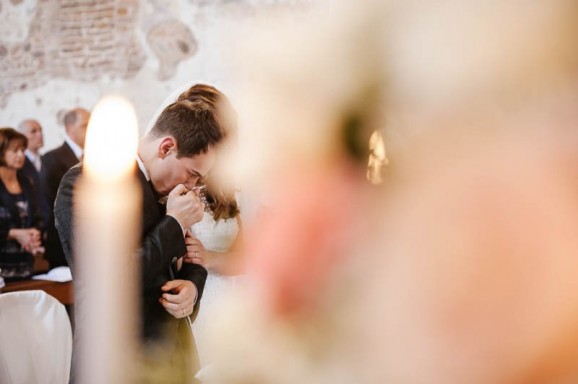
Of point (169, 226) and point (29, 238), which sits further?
point (29, 238)

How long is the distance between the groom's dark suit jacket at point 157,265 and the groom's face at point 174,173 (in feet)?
0.05

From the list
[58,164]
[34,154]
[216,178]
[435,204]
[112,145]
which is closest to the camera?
[435,204]

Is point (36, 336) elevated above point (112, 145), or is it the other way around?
point (112, 145)

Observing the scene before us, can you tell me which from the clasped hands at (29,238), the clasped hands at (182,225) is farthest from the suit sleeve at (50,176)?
the clasped hands at (182,225)

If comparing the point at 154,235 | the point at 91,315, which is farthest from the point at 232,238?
the point at 91,315

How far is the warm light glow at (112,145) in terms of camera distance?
2.66 ft

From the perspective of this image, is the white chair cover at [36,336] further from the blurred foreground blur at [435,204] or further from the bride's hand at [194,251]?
the blurred foreground blur at [435,204]

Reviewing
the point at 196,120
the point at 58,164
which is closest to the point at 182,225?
the point at 196,120

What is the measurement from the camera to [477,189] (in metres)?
A: 0.22

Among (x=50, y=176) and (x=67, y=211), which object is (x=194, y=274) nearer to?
(x=67, y=211)

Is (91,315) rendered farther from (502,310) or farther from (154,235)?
(502,310)

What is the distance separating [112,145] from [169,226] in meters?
0.16

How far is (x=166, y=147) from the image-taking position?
0.82 metres

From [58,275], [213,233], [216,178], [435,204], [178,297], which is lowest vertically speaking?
[58,275]
